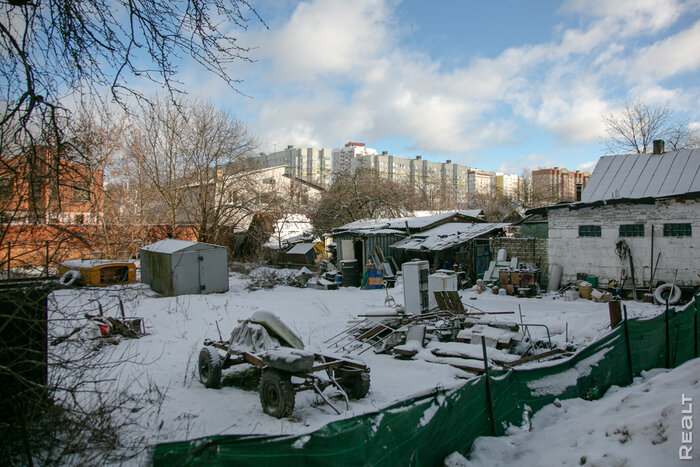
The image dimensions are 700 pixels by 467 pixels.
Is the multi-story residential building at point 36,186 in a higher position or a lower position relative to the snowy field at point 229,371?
higher

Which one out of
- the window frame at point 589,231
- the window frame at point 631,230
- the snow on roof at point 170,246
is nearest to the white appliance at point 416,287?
the window frame at point 589,231

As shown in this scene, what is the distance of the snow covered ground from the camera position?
387 cm

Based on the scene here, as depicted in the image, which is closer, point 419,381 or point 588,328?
point 419,381

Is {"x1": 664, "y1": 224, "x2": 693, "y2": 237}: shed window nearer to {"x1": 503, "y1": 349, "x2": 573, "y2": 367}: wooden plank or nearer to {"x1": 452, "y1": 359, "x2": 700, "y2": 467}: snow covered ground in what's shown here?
{"x1": 503, "y1": 349, "x2": 573, "y2": 367}: wooden plank

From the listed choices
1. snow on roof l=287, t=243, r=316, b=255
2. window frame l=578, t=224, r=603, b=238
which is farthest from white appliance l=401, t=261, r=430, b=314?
snow on roof l=287, t=243, r=316, b=255

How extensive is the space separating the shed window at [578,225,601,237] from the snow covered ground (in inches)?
439

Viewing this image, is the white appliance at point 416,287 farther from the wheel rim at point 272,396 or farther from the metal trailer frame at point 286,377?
the wheel rim at point 272,396

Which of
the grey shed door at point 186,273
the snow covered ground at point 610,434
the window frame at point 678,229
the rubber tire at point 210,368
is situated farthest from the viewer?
the grey shed door at point 186,273

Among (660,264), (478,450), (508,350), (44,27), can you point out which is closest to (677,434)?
(478,450)

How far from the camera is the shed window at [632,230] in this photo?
46.9 feet

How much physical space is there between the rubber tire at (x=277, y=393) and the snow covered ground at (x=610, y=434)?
2773mm

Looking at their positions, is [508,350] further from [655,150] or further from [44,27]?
[655,150]

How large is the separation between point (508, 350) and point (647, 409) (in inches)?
165

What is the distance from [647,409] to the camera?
4668mm
